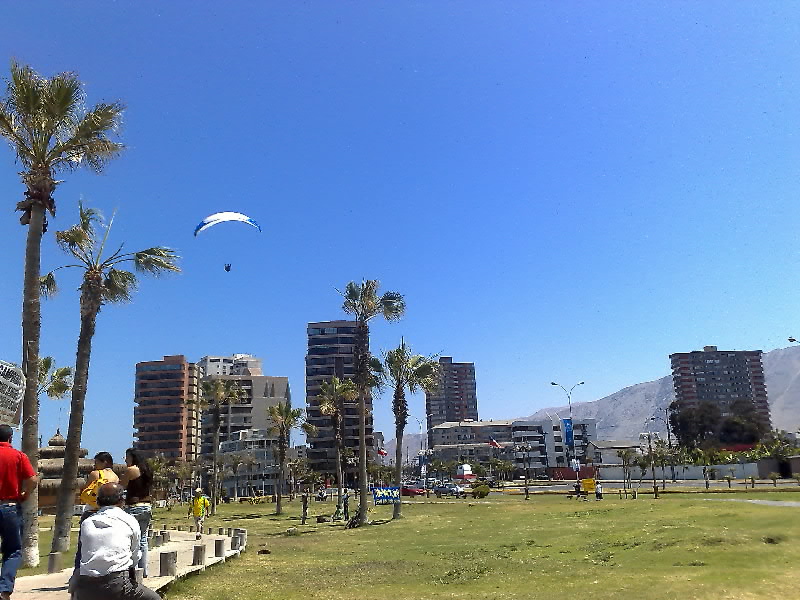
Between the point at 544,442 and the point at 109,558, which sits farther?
the point at 544,442

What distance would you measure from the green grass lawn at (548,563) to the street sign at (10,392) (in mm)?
4551

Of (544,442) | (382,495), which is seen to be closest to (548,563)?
(382,495)

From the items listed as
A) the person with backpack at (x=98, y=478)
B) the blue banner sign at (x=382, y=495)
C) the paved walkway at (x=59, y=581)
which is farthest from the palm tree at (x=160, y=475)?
the person with backpack at (x=98, y=478)

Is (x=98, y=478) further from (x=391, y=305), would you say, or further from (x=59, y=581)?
(x=391, y=305)

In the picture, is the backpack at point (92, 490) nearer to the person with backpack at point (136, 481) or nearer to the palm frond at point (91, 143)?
the person with backpack at point (136, 481)

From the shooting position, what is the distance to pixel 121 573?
583 centimetres

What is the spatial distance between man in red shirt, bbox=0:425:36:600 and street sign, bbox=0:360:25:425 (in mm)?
3578

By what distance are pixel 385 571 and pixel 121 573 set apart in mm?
12051

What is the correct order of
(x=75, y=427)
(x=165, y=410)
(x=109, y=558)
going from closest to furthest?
(x=109, y=558) < (x=75, y=427) < (x=165, y=410)

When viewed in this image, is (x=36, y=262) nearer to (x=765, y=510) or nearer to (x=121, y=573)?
(x=121, y=573)

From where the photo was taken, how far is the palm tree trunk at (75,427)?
19.2 metres

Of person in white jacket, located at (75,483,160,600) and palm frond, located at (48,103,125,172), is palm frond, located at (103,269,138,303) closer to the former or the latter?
palm frond, located at (48,103,125,172)

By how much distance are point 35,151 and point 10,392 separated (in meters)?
10.4

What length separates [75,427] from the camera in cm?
2058
